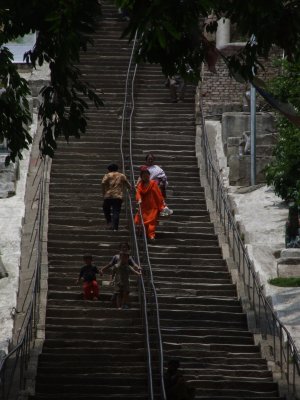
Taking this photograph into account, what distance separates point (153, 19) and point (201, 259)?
38.3 feet

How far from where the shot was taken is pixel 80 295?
29.8m

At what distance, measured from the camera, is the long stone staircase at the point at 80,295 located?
2650 centimetres

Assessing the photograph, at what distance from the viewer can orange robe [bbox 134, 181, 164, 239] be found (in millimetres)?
32344

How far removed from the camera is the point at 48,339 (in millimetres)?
28062

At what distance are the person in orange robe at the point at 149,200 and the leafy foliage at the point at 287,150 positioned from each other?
A: 2.32m

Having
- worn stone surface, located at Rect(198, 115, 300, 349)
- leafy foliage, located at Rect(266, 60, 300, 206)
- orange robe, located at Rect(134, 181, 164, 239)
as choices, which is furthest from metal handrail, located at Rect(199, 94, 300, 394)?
orange robe, located at Rect(134, 181, 164, 239)

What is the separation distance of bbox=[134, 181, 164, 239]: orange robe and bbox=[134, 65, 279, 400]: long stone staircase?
30 centimetres

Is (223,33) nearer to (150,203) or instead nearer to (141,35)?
(150,203)

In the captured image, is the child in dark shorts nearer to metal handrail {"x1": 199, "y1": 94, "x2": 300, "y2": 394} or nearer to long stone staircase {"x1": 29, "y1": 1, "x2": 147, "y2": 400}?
long stone staircase {"x1": 29, "y1": 1, "x2": 147, "y2": 400}

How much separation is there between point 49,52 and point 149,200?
9110mm

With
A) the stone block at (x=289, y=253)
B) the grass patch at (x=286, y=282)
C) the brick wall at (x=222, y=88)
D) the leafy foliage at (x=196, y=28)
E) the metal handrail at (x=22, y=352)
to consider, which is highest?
the leafy foliage at (x=196, y=28)

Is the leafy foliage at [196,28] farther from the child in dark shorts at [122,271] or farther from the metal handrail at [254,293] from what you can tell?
the child in dark shorts at [122,271]

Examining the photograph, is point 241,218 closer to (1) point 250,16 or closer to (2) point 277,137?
(2) point 277,137

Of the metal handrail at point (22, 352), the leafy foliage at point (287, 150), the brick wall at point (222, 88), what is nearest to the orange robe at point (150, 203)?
the leafy foliage at point (287, 150)
